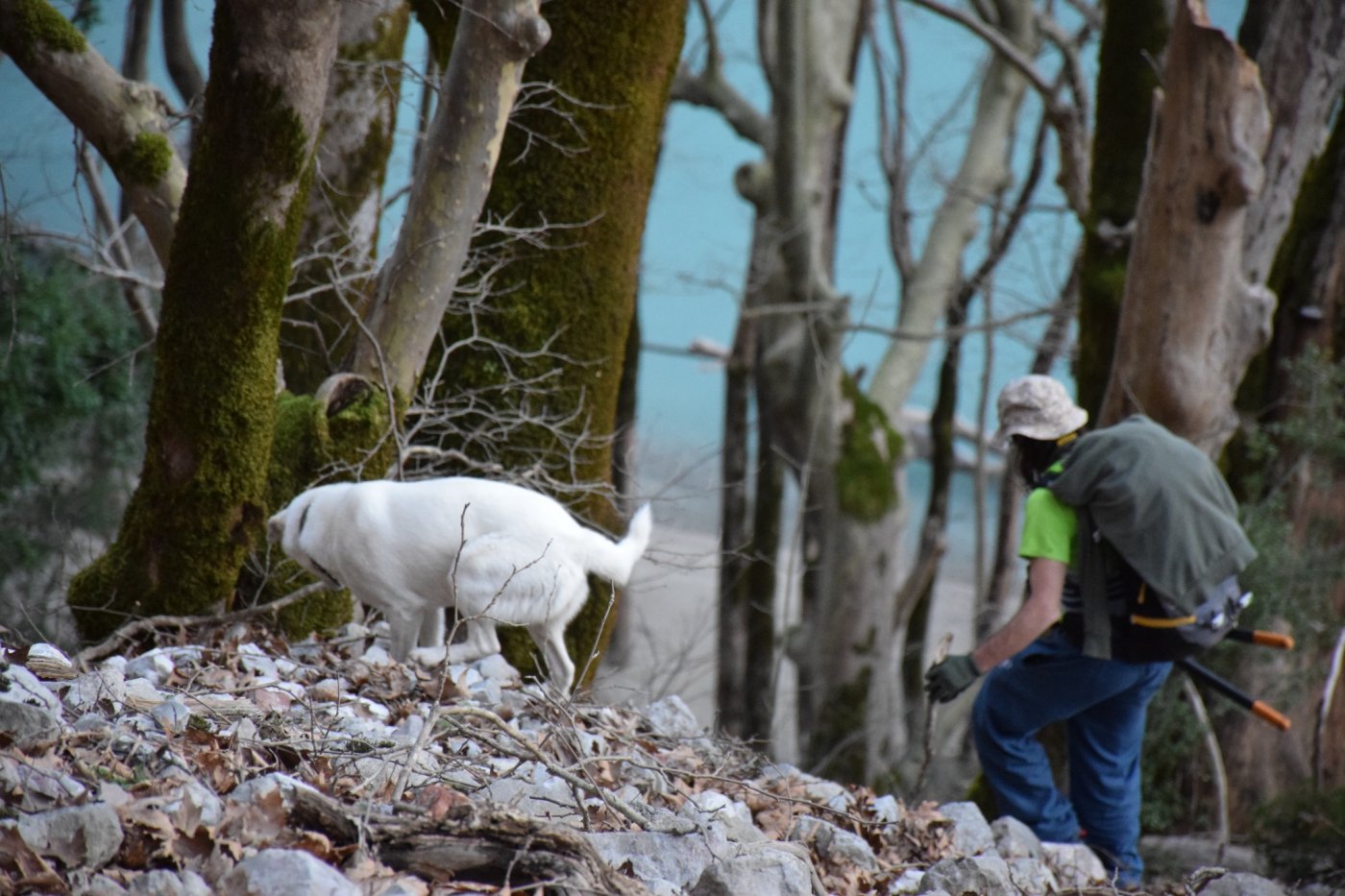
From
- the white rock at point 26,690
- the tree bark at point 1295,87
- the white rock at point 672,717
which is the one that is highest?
the tree bark at point 1295,87

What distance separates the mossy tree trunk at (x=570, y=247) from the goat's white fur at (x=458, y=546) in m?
1.53

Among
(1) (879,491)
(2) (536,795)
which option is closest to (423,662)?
(2) (536,795)

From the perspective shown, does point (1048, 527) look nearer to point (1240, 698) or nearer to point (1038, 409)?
point (1038, 409)

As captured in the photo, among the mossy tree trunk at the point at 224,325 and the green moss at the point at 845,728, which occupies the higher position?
the mossy tree trunk at the point at 224,325

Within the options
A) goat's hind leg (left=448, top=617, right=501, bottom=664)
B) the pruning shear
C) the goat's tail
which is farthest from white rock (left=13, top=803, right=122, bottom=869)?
the pruning shear

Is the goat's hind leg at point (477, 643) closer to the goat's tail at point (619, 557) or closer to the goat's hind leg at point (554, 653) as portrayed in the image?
the goat's hind leg at point (554, 653)

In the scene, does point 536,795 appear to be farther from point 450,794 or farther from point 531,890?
point 531,890

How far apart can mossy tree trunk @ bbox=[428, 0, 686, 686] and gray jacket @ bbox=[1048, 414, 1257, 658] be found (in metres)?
2.38

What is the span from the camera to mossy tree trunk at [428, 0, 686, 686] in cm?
645

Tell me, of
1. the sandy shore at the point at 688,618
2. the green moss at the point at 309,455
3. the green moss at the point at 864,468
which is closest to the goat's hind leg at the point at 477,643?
the green moss at the point at 309,455

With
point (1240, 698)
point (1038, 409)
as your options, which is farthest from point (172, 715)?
point (1240, 698)

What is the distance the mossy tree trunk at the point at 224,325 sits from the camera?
485 centimetres

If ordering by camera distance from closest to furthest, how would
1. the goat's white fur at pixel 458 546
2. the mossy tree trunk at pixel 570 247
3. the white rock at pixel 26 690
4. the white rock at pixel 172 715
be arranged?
the white rock at pixel 26 690 < the white rock at pixel 172 715 < the goat's white fur at pixel 458 546 < the mossy tree trunk at pixel 570 247

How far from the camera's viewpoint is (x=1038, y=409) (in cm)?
543
